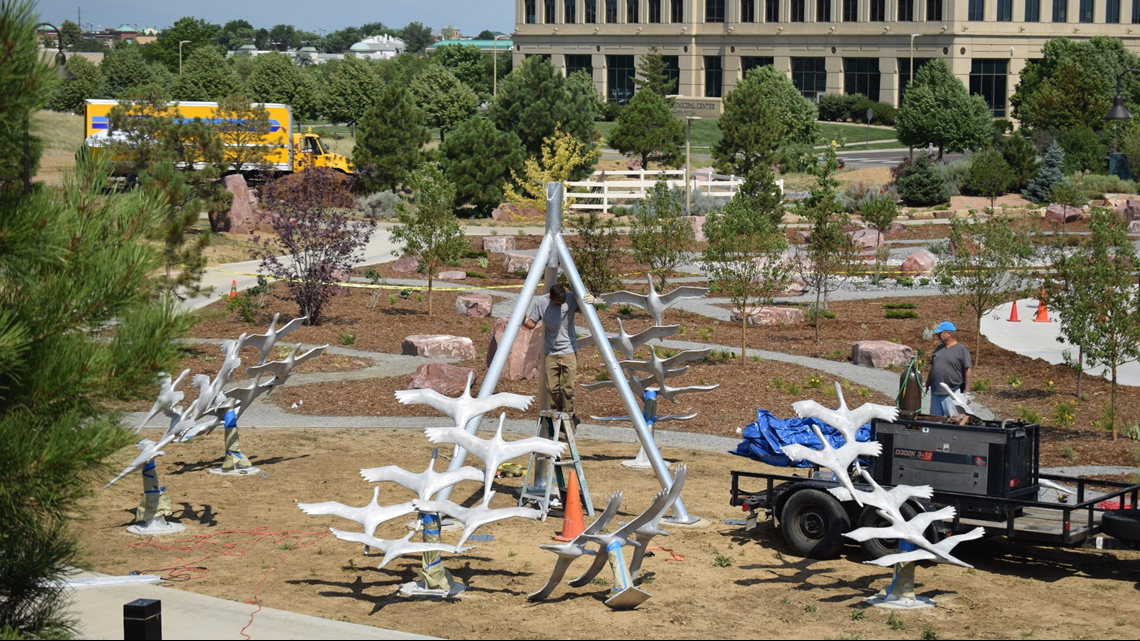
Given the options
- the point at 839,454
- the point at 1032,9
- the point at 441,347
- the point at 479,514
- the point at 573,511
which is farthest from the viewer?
the point at 1032,9

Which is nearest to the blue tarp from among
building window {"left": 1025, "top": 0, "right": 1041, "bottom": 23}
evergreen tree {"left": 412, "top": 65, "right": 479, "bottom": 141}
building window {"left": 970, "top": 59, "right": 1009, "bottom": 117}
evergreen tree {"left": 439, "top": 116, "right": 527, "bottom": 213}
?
evergreen tree {"left": 439, "top": 116, "right": 527, "bottom": 213}

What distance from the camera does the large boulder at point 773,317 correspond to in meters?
23.5

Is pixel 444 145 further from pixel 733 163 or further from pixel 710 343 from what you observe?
pixel 710 343

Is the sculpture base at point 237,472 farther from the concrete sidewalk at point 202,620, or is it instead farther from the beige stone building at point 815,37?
the beige stone building at point 815,37

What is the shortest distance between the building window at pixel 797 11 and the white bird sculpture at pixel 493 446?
246ft

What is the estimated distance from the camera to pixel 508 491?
13.1m

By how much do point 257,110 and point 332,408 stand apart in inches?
1079

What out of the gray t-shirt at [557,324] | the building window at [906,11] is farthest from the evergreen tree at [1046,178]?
the gray t-shirt at [557,324]

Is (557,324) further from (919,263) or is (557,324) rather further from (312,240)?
(919,263)

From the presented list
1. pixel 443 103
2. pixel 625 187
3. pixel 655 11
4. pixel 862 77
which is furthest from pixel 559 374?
pixel 655 11

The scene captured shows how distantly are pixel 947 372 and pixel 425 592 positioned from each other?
6067 mm

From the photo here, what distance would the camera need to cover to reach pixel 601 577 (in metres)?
10.4

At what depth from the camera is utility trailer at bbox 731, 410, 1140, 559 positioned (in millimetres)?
10211

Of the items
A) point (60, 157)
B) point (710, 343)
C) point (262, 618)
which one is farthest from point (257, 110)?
point (262, 618)
